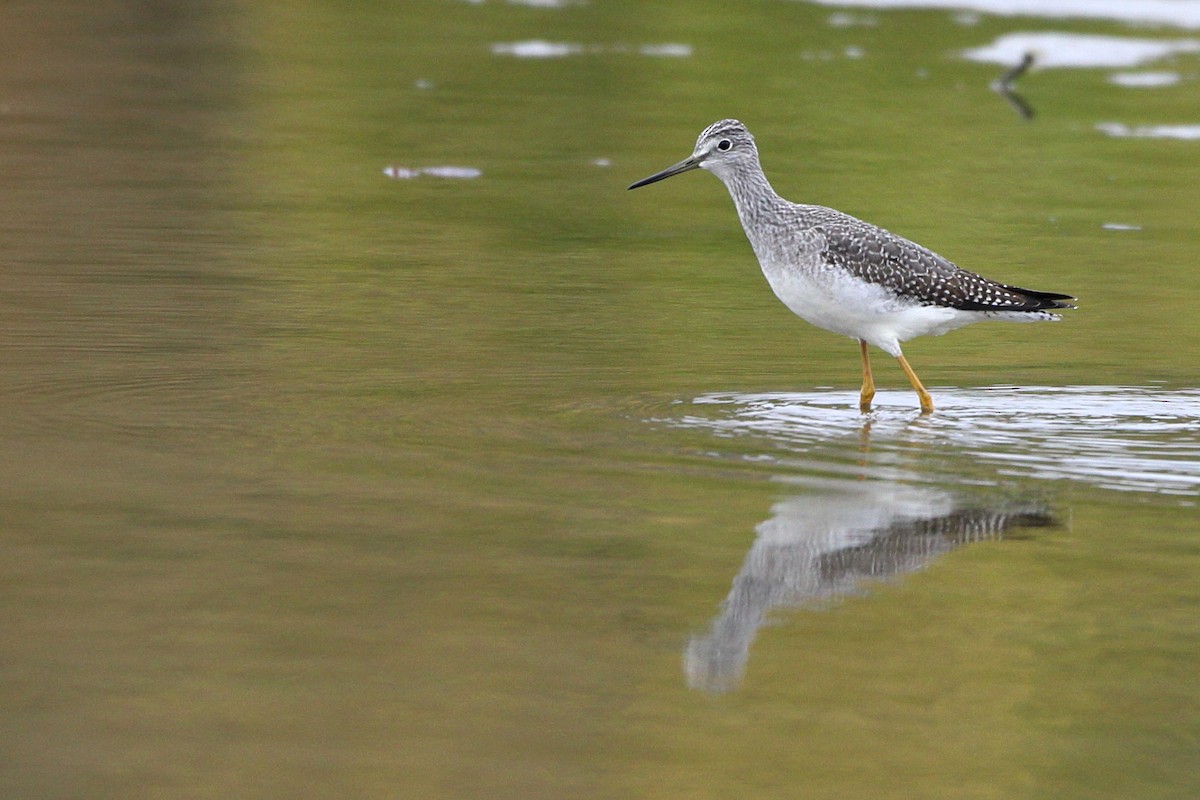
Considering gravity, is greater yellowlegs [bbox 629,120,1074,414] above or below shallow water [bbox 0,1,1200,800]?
above

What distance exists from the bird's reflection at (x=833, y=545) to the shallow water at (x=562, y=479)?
20 mm

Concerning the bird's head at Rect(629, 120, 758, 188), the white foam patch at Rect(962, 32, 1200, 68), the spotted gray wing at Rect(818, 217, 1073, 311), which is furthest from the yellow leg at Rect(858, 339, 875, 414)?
the white foam patch at Rect(962, 32, 1200, 68)

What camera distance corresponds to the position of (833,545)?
23.2 ft

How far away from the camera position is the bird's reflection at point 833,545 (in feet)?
19.8

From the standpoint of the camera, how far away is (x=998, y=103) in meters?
21.3

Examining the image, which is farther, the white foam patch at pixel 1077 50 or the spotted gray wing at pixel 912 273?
the white foam patch at pixel 1077 50

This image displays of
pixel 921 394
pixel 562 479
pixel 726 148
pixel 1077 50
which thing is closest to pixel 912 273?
pixel 921 394

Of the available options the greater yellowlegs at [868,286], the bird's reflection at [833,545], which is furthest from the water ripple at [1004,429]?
the bird's reflection at [833,545]

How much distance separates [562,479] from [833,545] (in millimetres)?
1330

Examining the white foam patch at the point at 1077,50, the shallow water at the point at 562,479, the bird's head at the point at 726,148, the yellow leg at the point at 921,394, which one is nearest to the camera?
the shallow water at the point at 562,479

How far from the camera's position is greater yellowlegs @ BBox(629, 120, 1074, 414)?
9914mm

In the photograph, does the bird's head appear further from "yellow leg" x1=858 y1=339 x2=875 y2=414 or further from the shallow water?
"yellow leg" x1=858 y1=339 x2=875 y2=414

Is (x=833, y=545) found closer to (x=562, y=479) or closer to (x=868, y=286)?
(x=562, y=479)

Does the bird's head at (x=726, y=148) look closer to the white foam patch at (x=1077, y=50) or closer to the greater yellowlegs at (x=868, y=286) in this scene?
the greater yellowlegs at (x=868, y=286)
